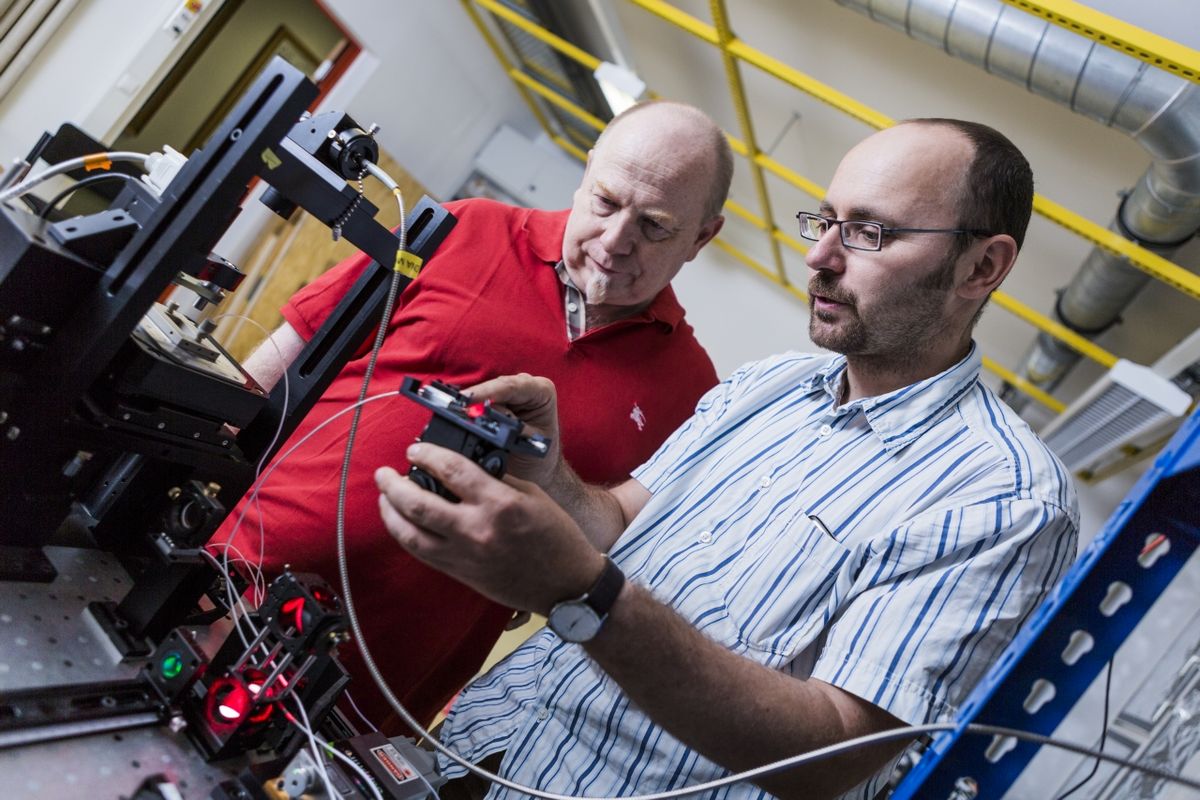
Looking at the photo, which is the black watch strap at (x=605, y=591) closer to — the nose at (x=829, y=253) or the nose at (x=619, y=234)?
the nose at (x=829, y=253)

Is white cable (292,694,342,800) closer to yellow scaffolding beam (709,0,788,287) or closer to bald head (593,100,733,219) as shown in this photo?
bald head (593,100,733,219)

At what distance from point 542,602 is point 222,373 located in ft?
1.63

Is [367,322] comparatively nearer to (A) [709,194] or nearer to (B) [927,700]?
(B) [927,700]

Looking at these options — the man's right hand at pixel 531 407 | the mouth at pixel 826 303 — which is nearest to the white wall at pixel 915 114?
the mouth at pixel 826 303

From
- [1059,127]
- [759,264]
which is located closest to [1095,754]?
[1059,127]

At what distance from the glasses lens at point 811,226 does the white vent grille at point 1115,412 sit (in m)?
2.35

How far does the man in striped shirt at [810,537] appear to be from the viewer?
87 centimetres

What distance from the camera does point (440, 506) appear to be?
768 mm

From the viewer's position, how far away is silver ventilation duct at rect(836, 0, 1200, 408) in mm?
2582

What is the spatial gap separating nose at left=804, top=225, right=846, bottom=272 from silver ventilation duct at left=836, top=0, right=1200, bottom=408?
1.82 m

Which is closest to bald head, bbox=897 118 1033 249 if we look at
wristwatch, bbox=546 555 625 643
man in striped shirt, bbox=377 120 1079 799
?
man in striped shirt, bbox=377 120 1079 799

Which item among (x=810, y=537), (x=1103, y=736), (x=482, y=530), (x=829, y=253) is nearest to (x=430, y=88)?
(x=829, y=253)

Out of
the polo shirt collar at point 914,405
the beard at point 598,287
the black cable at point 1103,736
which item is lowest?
the black cable at point 1103,736

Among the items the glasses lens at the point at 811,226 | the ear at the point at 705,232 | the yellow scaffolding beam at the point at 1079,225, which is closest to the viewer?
the glasses lens at the point at 811,226
